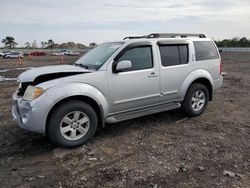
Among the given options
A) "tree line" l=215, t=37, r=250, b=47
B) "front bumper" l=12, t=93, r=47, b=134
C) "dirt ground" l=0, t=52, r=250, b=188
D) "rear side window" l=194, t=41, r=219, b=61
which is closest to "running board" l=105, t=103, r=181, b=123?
"dirt ground" l=0, t=52, r=250, b=188

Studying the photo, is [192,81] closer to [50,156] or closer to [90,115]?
[90,115]

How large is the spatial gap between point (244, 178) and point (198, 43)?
361 centimetres

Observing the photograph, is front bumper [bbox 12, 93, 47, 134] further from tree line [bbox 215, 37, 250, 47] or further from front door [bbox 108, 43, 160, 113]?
tree line [bbox 215, 37, 250, 47]

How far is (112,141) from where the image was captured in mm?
5098

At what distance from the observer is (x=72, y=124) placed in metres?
4.71

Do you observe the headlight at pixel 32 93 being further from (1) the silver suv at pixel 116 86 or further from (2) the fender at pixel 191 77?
(2) the fender at pixel 191 77

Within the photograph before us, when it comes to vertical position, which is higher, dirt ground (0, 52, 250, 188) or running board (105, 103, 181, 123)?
running board (105, 103, 181, 123)

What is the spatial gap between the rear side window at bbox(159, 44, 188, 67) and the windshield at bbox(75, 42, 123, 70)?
3.18ft

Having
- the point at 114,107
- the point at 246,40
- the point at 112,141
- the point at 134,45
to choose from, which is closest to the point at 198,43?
the point at 134,45

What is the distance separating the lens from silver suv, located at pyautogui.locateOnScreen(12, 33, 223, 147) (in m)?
4.53

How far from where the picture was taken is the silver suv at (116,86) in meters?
4.53

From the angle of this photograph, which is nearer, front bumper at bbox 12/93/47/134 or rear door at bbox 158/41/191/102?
front bumper at bbox 12/93/47/134

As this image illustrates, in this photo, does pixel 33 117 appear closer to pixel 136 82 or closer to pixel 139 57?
pixel 136 82

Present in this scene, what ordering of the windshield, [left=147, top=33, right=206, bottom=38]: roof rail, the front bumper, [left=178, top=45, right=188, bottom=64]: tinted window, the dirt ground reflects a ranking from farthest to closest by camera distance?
[left=178, top=45, right=188, bottom=64]: tinted window, [left=147, top=33, right=206, bottom=38]: roof rail, the windshield, the front bumper, the dirt ground
